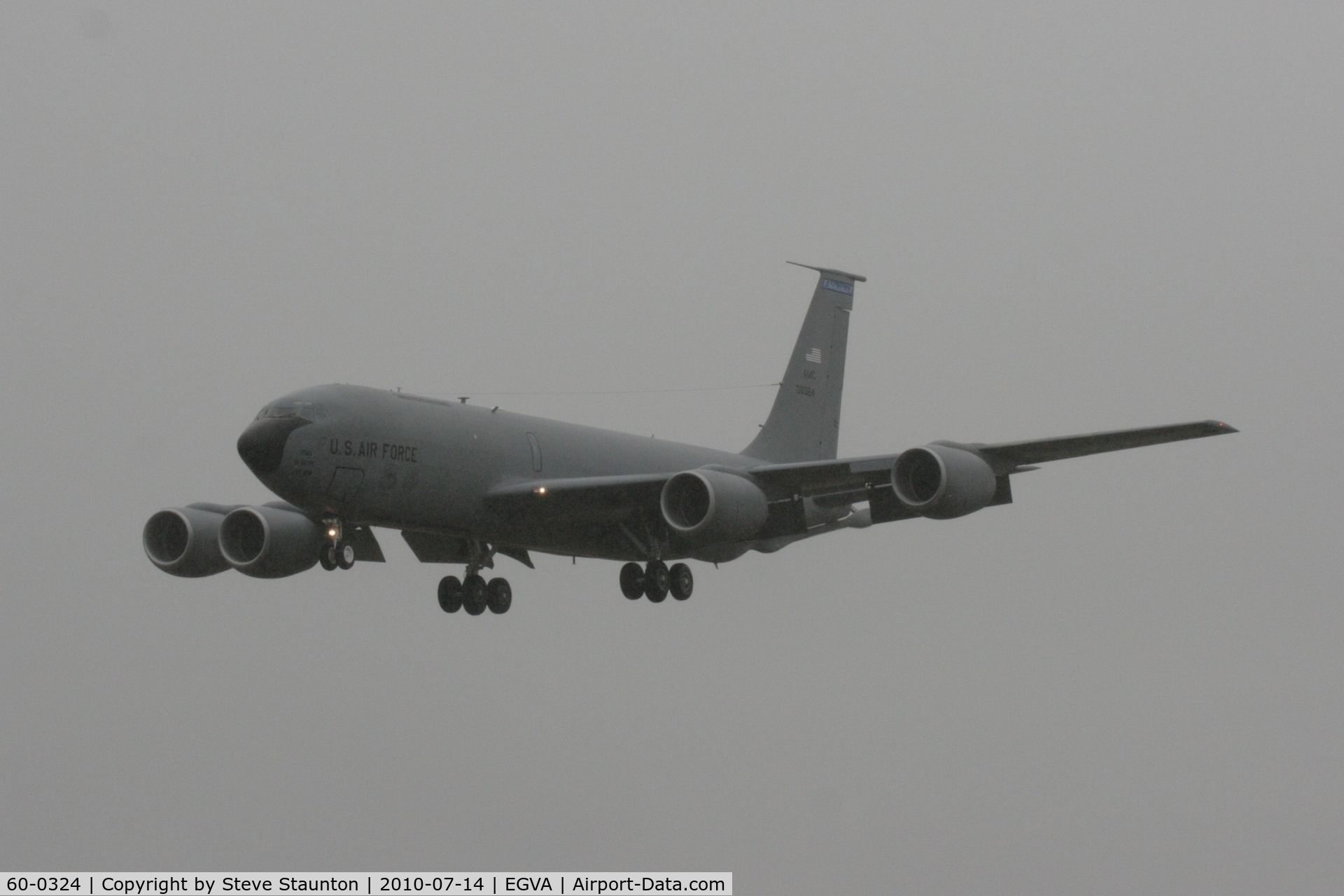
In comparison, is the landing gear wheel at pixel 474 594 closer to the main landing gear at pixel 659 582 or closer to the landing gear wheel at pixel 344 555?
the main landing gear at pixel 659 582

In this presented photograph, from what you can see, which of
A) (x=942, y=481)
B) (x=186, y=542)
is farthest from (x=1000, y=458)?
(x=186, y=542)

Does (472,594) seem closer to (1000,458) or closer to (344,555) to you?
(344,555)

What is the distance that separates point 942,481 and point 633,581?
30.3 ft

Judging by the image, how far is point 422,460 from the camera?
126 ft

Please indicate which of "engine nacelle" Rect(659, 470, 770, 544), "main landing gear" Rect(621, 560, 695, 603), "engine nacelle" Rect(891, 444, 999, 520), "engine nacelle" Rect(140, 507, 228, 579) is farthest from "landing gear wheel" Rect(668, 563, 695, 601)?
"engine nacelle" Rect(140, 507, 228, 579)

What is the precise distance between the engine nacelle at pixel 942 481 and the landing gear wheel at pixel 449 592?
35.3 feet

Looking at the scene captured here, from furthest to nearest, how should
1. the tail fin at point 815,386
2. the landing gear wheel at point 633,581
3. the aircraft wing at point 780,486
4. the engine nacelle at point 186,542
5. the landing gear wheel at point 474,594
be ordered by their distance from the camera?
the tail fin at point 815,386, the landing gear wheel at point 633,581, the landing gear wheel at point 474,594, the engine nacelle at point 186,542, the aircraft wing at point 780,486

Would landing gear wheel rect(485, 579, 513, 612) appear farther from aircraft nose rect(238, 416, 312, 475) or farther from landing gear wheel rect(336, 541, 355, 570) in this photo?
aircraft nose rect(238, 416, 312, 475)

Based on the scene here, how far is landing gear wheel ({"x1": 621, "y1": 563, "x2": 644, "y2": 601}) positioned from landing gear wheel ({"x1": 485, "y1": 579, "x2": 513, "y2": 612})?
8.32ft

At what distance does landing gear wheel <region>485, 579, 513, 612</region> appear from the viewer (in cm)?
4297

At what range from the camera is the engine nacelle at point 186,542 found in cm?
4172

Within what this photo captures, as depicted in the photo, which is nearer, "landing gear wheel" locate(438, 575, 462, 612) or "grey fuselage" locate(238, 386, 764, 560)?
"grey fuselage" locate(238, 386, 764, 560)

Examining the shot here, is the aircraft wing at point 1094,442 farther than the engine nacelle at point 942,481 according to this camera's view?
No

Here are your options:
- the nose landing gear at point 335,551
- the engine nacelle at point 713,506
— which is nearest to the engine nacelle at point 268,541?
the nose landing gear at point 335,551
